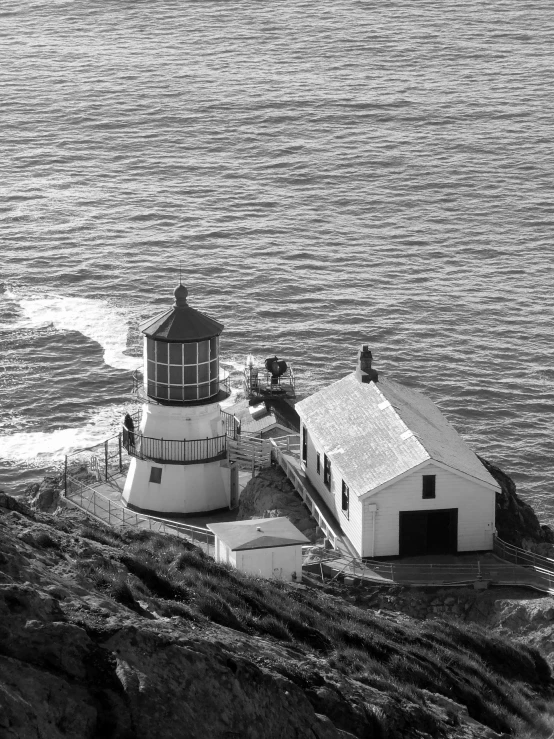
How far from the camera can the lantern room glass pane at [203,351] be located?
35.9m

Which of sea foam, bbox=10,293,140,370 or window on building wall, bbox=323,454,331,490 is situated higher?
window on building wall, bbox=323,454,331,490

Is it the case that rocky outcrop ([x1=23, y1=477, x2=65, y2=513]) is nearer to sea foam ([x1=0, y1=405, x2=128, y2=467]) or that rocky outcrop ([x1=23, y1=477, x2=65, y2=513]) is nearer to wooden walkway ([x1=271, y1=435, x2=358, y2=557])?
wooden walkway ([x1=271, y1=435, x2=358, y2=557])

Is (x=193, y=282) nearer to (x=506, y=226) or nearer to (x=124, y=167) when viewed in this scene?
(x=506, y=226)

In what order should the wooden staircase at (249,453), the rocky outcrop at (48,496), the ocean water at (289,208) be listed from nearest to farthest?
the wooden staircase at (249,453) → the rocky outcrop at (48,496) → the ocean water at (289,208)

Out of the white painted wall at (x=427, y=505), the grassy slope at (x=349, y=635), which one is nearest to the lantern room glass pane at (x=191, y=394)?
the white painted wall at (x=427, y=505)

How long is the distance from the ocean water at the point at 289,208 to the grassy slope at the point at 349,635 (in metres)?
24.2

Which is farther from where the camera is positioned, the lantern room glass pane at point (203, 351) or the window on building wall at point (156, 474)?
the window on building wall at point (156, 474)

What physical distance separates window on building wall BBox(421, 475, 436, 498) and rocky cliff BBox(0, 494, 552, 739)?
9.92 meters

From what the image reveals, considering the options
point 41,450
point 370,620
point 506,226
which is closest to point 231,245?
point 506,226

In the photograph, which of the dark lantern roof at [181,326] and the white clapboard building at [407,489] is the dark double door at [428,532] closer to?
the white clapboard building at [407,489]

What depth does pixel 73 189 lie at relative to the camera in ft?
298

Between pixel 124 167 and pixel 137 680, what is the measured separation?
8613cm

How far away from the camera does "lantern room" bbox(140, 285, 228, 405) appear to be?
35656mm

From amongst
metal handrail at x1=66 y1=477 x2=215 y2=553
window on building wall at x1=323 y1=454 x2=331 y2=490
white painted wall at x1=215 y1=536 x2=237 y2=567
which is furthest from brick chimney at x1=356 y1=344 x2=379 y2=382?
white painted wall at x1=215 y1=536 x2=237 y2=567
